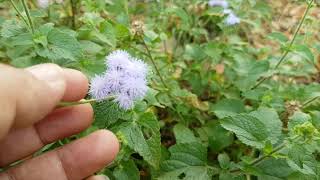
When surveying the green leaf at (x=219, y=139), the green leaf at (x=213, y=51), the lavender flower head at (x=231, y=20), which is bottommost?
the green leaf at (x=219, y=139)

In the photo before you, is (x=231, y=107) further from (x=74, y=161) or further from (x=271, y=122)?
(x=74, y=161)

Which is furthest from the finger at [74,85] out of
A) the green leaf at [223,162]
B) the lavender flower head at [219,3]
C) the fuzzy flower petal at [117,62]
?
the lavender flower head at [219,3]

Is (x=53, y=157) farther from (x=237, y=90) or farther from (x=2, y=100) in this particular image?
(x=237, y=90)

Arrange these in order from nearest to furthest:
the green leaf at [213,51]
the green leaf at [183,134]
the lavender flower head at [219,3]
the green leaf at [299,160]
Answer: the green leaf at [299,160] → the green leaf at [183,134] → the green leaf at [213,51] → the lavender flower head at [219,3]

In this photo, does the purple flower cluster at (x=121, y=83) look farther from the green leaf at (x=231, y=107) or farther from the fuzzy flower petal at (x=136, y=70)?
the green leaf at (x=231, y=107)

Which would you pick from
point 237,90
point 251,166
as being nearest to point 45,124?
point 251,166

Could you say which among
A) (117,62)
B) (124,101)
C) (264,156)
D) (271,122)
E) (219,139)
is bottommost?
(219,139)

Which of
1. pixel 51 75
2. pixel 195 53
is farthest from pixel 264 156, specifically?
pixel 195 53
